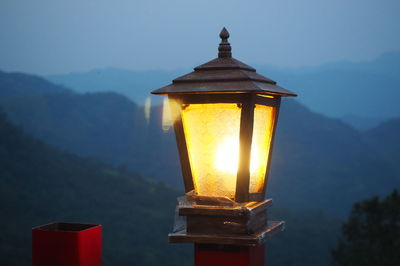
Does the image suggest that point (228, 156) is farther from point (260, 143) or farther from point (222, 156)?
point (260, 143)

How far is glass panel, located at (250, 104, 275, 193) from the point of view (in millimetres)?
2096

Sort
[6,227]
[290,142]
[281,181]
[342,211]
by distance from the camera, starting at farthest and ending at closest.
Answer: [290,142] → [281,181] → [342,211] → [6,227]

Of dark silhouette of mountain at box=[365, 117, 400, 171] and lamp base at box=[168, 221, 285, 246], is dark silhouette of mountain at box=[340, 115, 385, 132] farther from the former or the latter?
lamp base at box=[168, 221, 285, 246]

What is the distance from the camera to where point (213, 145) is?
2080 mm

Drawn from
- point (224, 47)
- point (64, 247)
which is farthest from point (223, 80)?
point (64, 247)

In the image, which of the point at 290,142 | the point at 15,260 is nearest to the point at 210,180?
the point at 15,260

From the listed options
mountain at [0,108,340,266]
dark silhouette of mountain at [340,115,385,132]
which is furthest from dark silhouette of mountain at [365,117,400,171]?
mountain at [0,108,340,266]

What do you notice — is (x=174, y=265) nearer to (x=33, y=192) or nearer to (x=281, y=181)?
(x=33, y=192)

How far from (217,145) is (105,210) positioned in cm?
2778

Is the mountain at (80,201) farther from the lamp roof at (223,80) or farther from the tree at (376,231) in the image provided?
the lamp roof at (223,80)

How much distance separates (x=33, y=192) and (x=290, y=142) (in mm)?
32229

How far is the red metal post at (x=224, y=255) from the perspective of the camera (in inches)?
79.0

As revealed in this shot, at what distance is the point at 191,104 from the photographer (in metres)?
2.07

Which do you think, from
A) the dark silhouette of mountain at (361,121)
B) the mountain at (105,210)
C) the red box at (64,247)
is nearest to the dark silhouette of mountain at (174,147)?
the mountain at (105,210)
